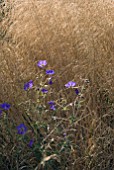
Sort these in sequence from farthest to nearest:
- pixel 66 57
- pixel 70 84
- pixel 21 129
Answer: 1. pixel 66 57
2. pixel 70 84
3. pixel 21 129

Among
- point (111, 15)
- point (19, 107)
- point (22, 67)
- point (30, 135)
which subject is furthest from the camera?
point (111, 15)

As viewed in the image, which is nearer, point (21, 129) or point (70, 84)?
point (21, 129)

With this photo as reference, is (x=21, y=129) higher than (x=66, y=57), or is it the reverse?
(x=66, y=57)

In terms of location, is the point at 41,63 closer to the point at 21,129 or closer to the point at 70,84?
the point at 70,84

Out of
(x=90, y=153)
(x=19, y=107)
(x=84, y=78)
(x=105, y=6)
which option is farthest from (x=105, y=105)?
(x=105, y=6)

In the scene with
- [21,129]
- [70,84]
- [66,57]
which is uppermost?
[66,57]

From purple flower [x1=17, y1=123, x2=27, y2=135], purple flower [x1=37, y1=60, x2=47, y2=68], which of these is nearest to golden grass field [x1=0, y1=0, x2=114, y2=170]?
purple flower [x1=37, y1=60, x2=47, y2=68]

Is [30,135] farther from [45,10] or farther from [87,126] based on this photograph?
[45,10]

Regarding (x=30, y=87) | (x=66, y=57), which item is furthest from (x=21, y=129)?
(x=66, y=57)
